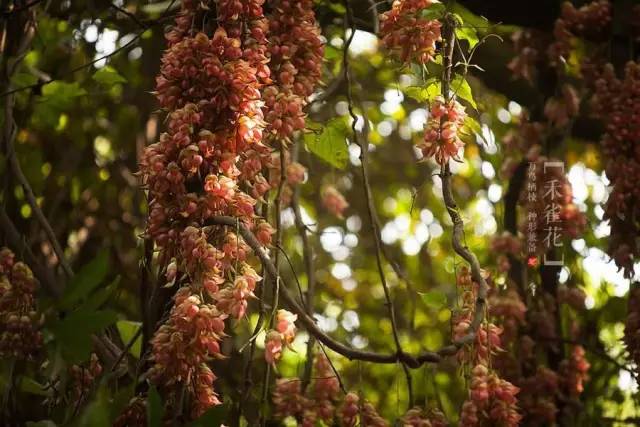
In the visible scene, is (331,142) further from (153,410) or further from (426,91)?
(153,410)

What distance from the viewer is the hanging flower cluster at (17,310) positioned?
1380 millimetres

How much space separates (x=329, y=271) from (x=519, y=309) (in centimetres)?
206

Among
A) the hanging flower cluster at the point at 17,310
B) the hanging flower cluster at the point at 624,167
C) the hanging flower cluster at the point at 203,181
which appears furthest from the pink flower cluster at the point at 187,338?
the hanging flower cluster at the point at 624,167

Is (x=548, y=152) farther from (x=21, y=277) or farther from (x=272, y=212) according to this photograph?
(x=21, y=277)

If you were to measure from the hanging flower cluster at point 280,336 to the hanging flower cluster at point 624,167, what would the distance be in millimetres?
833

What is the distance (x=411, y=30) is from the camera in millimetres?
1388

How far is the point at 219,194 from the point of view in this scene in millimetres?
1199

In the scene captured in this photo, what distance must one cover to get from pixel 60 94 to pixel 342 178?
1.46m

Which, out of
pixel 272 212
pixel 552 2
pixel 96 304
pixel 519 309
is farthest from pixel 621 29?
pixel 96 304

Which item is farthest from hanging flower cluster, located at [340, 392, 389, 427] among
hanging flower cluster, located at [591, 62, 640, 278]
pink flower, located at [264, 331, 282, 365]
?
hanging flower cluster, located at [591, 62, 640, 278]

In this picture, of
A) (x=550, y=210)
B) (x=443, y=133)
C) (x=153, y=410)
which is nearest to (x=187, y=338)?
(x=153, y=410)

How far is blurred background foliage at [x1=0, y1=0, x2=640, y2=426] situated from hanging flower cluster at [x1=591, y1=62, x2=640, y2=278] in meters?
0.09

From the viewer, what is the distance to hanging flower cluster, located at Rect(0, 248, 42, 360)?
4.53 ft

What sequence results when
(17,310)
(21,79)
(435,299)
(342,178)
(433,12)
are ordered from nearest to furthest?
(433,12), (17,310), (435,299), (21,79), (342,178)
